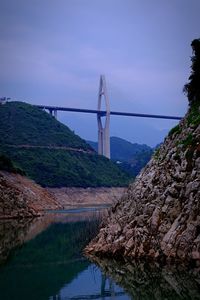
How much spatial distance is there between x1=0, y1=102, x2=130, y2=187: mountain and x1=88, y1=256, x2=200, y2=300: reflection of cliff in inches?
3246

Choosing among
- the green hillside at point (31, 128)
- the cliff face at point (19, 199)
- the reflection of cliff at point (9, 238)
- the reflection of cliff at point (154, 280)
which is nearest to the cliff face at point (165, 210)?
the reflection of cliff at point (154, 280)

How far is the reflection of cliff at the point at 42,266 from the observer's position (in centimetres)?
2205

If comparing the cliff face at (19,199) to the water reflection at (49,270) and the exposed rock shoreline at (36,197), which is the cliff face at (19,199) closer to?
the exposed rock shoreline at (36,197)

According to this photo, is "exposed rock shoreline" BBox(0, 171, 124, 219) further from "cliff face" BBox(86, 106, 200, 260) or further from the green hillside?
the green hillside

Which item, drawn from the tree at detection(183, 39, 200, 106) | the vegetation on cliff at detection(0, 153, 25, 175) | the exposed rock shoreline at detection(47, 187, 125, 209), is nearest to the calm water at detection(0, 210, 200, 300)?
the tree at detection(183, 39, 200, 106)

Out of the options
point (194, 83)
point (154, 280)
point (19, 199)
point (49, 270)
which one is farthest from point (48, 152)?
point (154, 280)

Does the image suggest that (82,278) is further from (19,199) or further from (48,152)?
(48,152)

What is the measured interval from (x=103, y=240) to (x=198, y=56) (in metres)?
12.9

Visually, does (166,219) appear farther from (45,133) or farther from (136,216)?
(45,133)

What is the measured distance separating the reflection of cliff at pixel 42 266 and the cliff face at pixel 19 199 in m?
23.7

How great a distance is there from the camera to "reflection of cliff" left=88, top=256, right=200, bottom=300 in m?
19.7

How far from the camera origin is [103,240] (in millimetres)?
28781

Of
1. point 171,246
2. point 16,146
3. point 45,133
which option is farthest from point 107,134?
point 171,246

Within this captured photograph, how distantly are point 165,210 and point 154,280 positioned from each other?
3870mm
